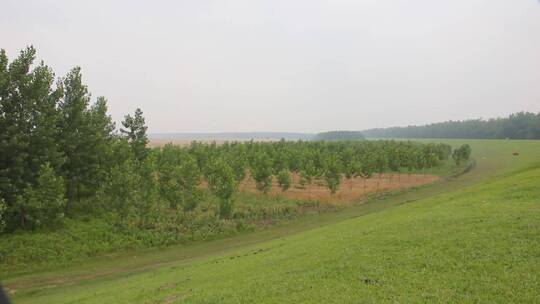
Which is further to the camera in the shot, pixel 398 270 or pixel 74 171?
pixel 74 171

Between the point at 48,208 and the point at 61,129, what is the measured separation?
28.0 feet

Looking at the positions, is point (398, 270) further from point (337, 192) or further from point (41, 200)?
point (337, 192)

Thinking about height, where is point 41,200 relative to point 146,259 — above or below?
above

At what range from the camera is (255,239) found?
34.5 metres

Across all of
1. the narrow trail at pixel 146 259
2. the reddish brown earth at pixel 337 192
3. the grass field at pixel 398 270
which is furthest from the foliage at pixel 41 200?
the reddish brown earth at pixel 337 192

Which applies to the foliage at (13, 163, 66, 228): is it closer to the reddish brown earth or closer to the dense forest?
the dense forest

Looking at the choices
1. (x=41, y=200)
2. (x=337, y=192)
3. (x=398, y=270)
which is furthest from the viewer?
(x=337, y=192)

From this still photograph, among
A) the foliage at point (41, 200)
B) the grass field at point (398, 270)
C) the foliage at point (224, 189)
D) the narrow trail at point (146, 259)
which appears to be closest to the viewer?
the grass field at point (398, 270)

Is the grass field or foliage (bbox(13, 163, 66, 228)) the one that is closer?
the grass field

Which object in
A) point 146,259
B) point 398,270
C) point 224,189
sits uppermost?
point 398,270

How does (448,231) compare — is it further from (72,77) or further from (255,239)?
(72,77)

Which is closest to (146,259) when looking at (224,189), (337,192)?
(224,189)

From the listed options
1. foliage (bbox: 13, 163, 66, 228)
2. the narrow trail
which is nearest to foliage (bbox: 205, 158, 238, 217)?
the narrow trail

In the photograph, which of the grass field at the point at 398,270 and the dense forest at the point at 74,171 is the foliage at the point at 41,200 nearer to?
the dense forest at the point at 74,171
